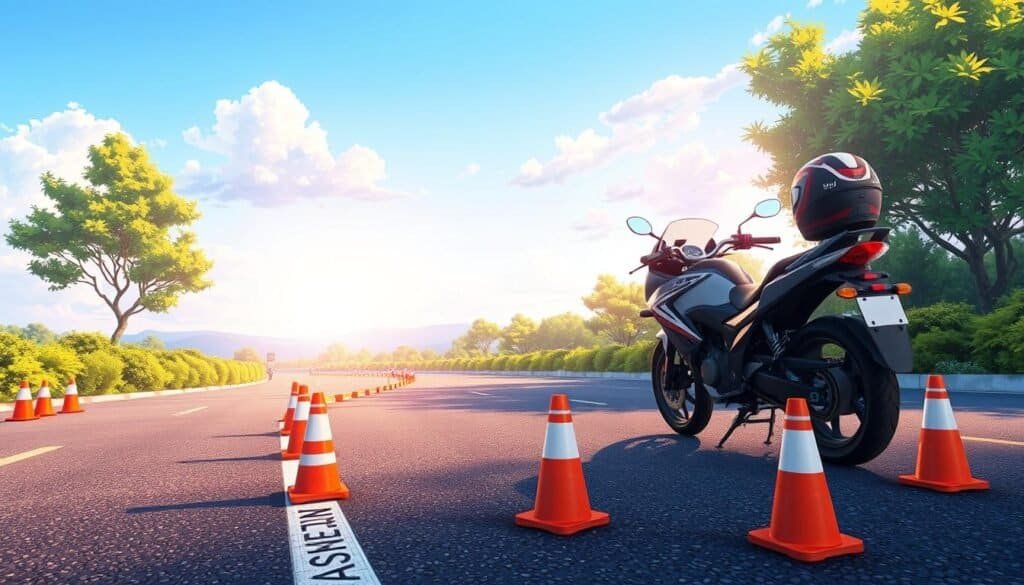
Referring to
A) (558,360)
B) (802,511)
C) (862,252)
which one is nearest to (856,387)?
(862,252)

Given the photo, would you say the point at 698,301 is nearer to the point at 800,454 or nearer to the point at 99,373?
the point at 800,454

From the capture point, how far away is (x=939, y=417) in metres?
4.34

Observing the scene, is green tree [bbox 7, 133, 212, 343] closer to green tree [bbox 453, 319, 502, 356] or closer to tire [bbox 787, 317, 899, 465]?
tire [bbox 787, 317, 899, 465]

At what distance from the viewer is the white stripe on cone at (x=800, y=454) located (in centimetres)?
314

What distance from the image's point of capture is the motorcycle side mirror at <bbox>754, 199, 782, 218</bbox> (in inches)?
259

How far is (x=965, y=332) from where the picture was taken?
50.9 ft

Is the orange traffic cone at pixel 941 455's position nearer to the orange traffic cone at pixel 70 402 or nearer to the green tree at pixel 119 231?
the orange traffic cone at pixel 70 402

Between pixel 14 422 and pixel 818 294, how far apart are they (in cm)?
1278

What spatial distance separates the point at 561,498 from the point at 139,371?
2379 cm

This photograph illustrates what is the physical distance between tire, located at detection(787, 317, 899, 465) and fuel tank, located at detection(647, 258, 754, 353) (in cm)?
83

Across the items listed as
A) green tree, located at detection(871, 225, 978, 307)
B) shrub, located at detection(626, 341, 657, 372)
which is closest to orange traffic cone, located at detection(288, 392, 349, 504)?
shrub, located at detection(626, 341, 657, 372)

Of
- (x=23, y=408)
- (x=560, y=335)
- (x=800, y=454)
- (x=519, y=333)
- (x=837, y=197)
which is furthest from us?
(x=560, y=335)

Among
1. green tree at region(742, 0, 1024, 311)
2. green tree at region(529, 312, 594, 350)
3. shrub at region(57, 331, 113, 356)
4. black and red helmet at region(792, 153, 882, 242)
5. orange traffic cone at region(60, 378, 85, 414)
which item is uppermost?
green tree at region(742, 0, 1024, 311)

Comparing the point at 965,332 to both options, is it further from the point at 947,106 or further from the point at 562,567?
the point at 562,567
